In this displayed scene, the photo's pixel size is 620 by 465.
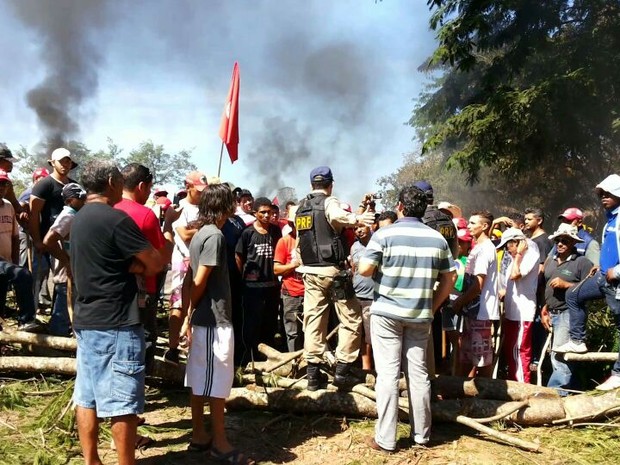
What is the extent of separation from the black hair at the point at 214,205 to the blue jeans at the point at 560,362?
11.6 feet

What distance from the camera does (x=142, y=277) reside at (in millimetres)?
3697

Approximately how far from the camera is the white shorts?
12.7 feet

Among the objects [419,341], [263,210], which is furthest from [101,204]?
[263,210]

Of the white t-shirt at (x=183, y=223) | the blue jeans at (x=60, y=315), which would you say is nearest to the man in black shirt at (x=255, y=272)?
the white t-shirt at (x=183, y=223)

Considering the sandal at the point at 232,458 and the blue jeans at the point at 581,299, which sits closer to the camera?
the sandal at the point at 232,458

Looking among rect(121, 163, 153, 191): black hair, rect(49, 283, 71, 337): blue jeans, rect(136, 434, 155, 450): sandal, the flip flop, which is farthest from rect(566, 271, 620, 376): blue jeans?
rect(49, 283, 71, 337): blue jeans

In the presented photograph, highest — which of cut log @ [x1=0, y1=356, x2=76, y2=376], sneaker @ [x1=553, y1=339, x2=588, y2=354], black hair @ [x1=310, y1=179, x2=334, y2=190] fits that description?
black hair @ [x1=310, y1=179, x2=334, y2=190]

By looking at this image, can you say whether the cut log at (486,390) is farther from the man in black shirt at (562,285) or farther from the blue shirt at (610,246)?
the blue shirt at (610,246)

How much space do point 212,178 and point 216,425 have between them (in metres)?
2.87

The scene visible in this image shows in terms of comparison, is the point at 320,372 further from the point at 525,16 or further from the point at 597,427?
the point at 525,16

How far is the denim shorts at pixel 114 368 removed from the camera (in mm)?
3293

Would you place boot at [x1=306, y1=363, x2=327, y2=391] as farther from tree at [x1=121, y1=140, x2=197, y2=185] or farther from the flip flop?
tree at [x1=121, y1=140, x2=197, y2=185]

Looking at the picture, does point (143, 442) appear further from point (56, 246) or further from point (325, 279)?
point (56, 246)

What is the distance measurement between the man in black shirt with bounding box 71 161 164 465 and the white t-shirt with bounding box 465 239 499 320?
3.40m
